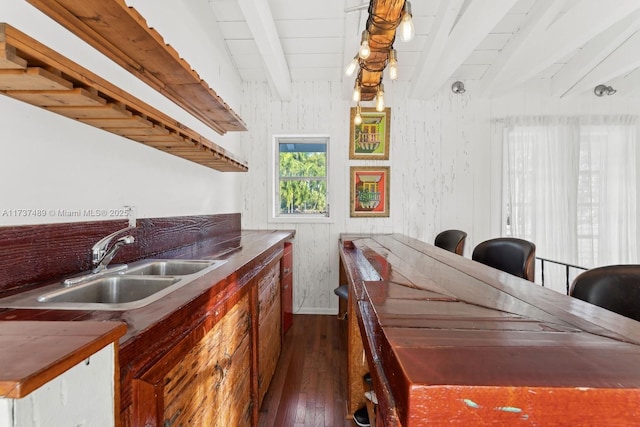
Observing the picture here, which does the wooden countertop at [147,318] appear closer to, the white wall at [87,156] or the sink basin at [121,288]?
the sink basin at [121,288]

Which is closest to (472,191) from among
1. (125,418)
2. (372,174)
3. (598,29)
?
(372,174)

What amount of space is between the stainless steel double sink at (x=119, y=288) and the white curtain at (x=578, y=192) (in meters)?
3.81

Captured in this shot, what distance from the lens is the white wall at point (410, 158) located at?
12.1 feet

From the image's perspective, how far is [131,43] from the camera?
4.36ft

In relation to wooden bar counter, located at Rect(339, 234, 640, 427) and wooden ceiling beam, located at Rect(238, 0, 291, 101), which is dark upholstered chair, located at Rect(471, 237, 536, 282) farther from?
wooden ceiling beam, located at Rect(238, 0, 291, 101)

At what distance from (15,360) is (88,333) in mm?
114

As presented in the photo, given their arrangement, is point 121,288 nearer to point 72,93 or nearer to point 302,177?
point 72,93

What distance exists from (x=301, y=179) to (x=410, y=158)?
4.69ft

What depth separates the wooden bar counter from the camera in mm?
451

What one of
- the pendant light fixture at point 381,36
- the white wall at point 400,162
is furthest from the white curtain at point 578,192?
the pendant light fixture at point 381,36

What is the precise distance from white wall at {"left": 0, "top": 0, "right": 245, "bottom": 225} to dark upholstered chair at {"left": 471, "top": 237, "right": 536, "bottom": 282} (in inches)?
93.0

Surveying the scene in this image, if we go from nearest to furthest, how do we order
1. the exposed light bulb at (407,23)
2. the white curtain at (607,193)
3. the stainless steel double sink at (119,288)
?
1. the stainless steel double sink at (119,288)
2. the exposed light bulb at (407,23)
3. the white curtain at (607,193)

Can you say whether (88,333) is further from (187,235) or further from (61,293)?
(187,235)

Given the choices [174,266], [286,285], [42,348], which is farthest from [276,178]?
[42,348]
